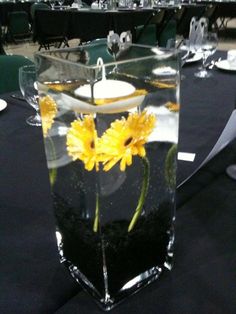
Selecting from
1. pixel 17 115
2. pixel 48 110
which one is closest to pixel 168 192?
pixel 48 110

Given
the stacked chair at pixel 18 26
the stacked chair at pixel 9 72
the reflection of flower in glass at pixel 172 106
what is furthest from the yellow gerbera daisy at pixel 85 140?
the stacked chair at pixel 18 26

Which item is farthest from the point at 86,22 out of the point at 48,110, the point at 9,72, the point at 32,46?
the point at 48,110

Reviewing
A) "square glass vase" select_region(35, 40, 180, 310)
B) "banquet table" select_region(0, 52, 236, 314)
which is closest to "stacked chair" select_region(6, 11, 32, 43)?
"banquet table" select_region(0, 52, 236, 314)

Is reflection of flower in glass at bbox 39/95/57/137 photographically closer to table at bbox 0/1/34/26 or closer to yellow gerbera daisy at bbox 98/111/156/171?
yellow gerbera daisy at bbox 98/111/156/171

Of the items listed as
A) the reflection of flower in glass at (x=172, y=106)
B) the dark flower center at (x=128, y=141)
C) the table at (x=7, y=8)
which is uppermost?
the reflection of flower in glass at (x=172, y=106)

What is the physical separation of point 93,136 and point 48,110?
0.10m

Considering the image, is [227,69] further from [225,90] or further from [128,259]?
[128,259]

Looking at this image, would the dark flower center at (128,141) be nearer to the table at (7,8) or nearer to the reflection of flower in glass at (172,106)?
the reflection of flower in glass at (172,106)

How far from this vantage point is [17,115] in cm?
90

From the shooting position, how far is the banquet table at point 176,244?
1.23 feet

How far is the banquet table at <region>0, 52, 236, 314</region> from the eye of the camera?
37 cm

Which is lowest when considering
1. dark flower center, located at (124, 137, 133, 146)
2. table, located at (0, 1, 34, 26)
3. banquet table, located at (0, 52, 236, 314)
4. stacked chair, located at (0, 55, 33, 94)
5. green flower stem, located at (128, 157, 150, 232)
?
table, located at (0, 1, 34, 26)

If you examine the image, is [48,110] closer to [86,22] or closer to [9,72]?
[9,72]

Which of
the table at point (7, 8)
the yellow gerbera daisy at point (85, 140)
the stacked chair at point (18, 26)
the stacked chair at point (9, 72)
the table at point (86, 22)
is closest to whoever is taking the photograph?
the yellow gerbera daisy at point (85, 140)
